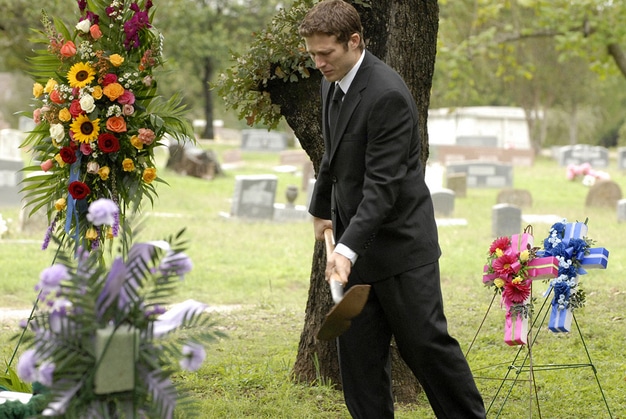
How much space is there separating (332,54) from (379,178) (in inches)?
20.3

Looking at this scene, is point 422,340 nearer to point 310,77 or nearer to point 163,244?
point 163,244

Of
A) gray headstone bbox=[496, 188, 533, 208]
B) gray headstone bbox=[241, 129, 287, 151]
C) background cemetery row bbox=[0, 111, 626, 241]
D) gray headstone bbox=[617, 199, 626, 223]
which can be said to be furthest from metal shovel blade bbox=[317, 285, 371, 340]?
gray headstone bbox=[241, 129, 287, 151]

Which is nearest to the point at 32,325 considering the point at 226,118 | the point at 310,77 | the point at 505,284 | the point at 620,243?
the point at 505,284

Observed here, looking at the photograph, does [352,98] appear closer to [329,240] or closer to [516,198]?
[329,240]

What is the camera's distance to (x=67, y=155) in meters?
5.28

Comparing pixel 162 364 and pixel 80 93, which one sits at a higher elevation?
pixel 80 93

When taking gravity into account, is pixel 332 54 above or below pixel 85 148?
above

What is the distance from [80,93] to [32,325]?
2963 millimetres

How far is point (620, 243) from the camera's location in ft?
44.8

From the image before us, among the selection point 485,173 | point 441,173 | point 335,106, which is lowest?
point 485,173

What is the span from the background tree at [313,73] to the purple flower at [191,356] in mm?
2874

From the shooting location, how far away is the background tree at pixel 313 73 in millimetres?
5293

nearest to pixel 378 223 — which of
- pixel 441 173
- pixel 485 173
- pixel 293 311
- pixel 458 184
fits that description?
pixel 293 311

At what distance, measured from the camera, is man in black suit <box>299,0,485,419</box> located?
3.70 meters
